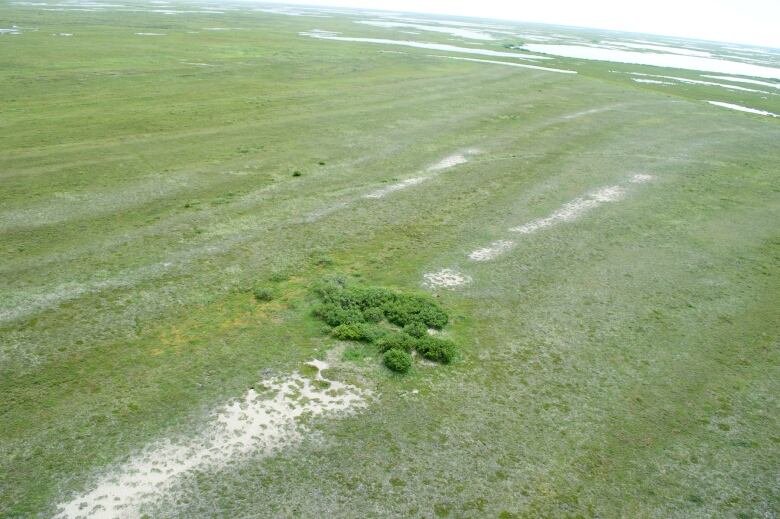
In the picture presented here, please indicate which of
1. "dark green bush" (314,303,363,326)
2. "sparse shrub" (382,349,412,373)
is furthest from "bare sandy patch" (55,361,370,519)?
"dark green bush" (314,303,363,326)

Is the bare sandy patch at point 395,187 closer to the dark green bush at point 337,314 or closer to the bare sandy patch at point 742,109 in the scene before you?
the dark green bush at point 337,314

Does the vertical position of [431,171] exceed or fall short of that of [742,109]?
it falls short

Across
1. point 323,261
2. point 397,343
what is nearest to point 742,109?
point 323,261

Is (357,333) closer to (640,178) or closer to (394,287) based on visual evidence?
(394,287)

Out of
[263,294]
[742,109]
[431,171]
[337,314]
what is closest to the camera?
[337,314]

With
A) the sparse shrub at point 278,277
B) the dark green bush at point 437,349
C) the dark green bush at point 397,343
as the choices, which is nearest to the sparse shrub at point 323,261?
the sparse shrub at point 278,277

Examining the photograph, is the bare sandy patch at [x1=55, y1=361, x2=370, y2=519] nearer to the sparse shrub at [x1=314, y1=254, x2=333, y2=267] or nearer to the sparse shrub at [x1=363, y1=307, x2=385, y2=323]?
the sparse shrub at [x1=363, y1=307, x2=385, y2=323]
